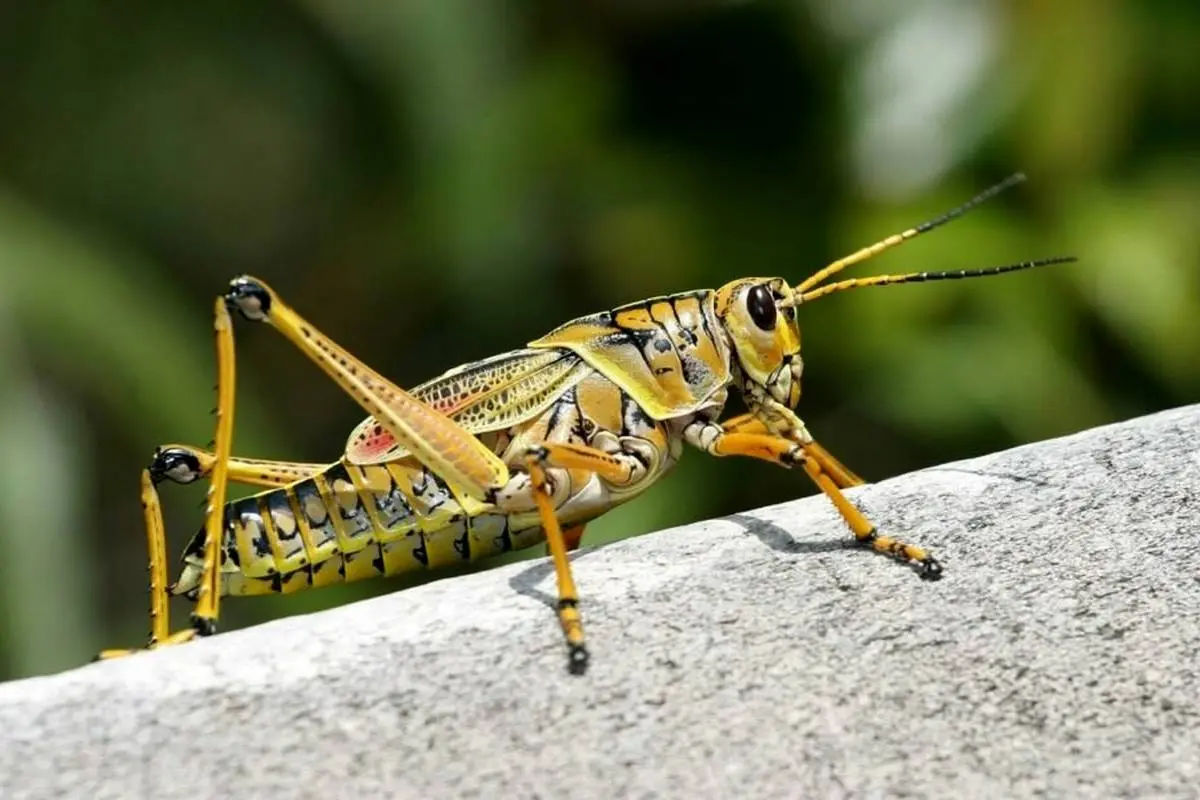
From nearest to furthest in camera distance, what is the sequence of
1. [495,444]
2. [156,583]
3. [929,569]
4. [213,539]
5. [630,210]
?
1. [929,569]
2. [213,539]
3. [156,583]
4. [495,444]
5. [630,210]

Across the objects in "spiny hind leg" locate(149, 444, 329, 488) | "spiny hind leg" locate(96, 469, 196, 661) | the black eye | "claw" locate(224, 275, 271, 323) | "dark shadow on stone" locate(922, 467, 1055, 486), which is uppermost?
"claw" locate(224, 275, 271, 323)

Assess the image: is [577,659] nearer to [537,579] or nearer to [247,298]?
[537,579]

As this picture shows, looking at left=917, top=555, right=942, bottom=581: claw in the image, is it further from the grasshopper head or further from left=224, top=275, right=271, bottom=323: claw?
left=224, top=275, right=271, bottom=323: claw

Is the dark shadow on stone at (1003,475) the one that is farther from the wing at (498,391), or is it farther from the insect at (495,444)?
the wing at (498,391)

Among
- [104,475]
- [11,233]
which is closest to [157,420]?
[11,233]

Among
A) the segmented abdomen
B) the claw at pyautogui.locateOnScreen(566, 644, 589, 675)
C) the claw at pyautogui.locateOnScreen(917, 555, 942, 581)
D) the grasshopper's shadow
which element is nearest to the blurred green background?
the segmented abdomen

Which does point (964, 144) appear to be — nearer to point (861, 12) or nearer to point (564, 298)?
point (861, 12)

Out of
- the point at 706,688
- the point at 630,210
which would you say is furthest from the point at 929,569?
the point at 630,210
